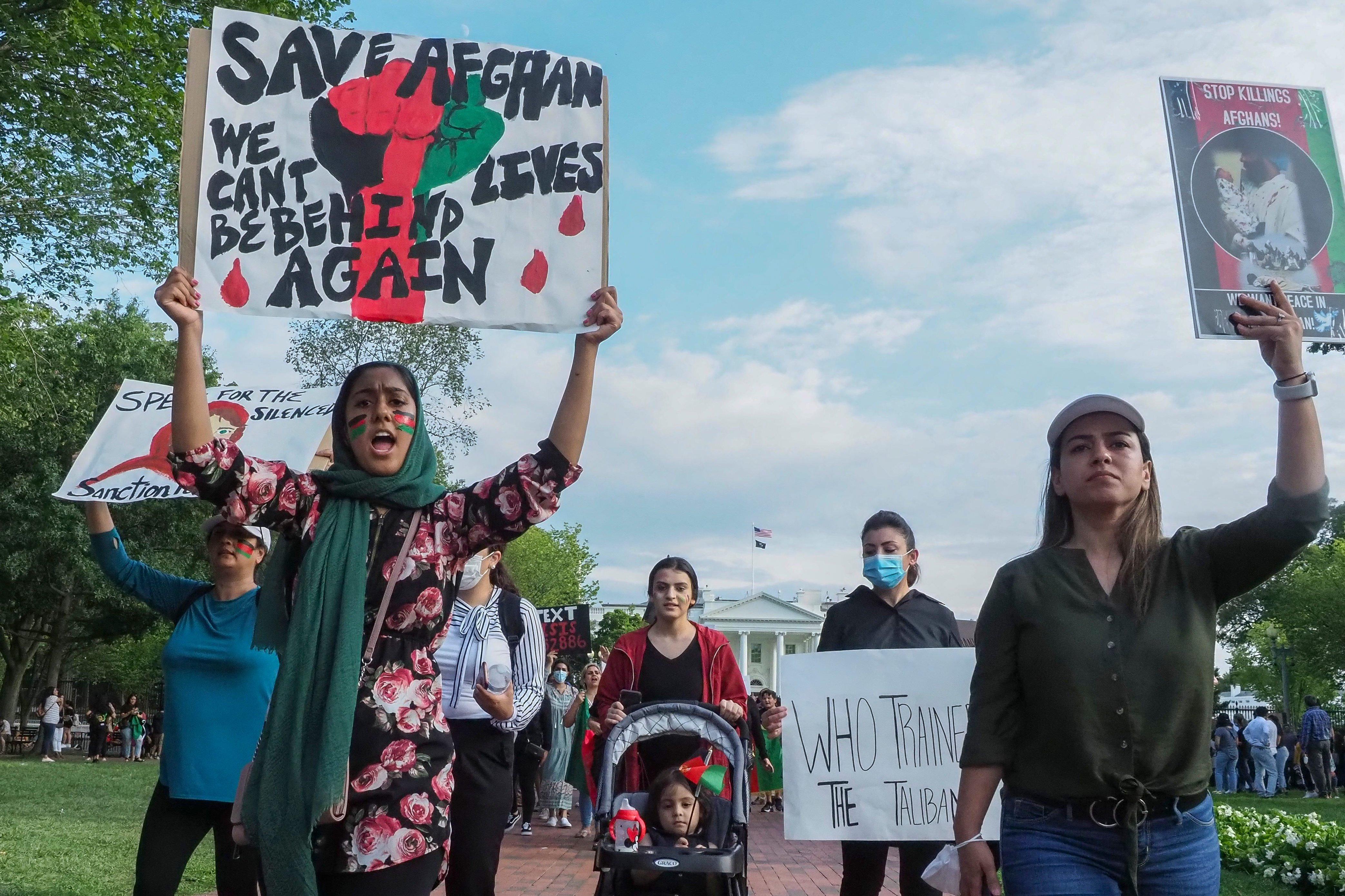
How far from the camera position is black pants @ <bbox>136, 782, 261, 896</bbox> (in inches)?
164

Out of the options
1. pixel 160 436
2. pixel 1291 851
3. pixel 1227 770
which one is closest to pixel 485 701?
pixel 160 436

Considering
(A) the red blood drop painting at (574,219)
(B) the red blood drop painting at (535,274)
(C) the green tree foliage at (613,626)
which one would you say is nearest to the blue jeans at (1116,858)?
(B) the red blood drop painting at (535,274)

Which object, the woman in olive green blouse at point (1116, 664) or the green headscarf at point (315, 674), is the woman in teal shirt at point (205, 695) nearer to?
the green headscarf at point (315, 674)

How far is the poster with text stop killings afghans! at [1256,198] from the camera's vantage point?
5672mm

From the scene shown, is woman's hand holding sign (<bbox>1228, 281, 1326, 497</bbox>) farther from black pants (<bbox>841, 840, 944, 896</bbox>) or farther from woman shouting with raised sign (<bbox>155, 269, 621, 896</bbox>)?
black pants (<bbox>841, 840, 944, 896</bbox>)

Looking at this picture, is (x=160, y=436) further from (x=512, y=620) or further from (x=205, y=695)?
(x=512, y=620)

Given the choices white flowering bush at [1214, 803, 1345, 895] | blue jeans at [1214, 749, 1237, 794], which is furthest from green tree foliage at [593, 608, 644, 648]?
white flowering bush at [1214, 803, 1345, 895]

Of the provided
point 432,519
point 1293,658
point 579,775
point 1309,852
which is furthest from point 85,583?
point 1293,658

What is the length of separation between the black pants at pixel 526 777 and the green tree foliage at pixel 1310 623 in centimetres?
1598

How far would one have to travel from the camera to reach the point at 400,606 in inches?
109

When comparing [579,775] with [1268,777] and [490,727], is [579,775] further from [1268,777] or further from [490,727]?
[1268,777]

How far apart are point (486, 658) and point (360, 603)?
97.3 inches

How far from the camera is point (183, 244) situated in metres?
3.56

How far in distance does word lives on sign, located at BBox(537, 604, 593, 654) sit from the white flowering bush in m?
8.59
